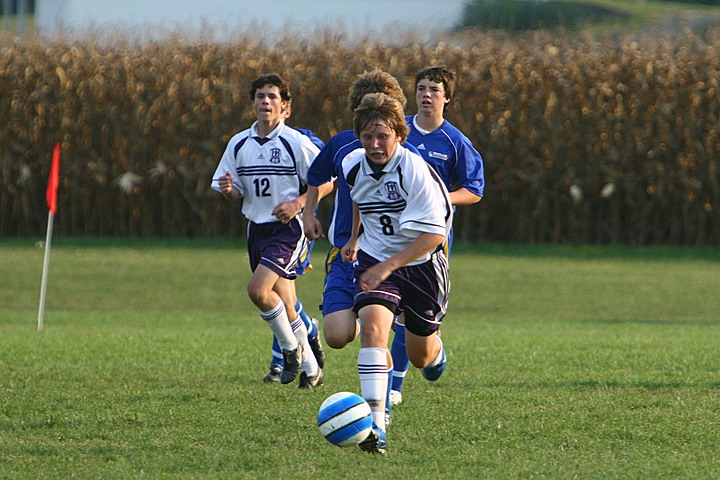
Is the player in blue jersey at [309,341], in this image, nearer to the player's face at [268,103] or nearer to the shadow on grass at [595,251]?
the player's face at [268,103]

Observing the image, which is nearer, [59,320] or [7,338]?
[7,338]

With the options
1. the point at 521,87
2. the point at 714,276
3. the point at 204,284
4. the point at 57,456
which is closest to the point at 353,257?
the point at 57,456

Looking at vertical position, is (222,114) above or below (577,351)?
above

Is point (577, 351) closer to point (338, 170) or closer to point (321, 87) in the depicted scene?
point (338, 170)

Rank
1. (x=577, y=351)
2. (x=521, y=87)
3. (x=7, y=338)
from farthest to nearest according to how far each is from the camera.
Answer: (x=521, y=87), (x=7, y=338), (x=577, y=351)

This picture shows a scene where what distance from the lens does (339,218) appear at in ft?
24.4

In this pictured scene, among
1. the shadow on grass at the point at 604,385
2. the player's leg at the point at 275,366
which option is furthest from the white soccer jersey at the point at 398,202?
the player's leg at the point at 275,366

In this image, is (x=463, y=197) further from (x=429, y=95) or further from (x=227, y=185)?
(x=227, y=185)

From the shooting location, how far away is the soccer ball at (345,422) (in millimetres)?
5805

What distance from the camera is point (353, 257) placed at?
22.6ft

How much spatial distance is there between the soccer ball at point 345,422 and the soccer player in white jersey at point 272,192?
253cm

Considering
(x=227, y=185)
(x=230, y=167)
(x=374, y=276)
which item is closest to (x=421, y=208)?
(x=374, y=276)

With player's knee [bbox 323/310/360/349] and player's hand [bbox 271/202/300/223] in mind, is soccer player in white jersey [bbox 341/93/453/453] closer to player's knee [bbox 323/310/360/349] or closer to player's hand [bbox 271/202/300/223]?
player's knee [bbox 323/310/360/349]

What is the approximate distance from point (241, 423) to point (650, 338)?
19.8 feet
